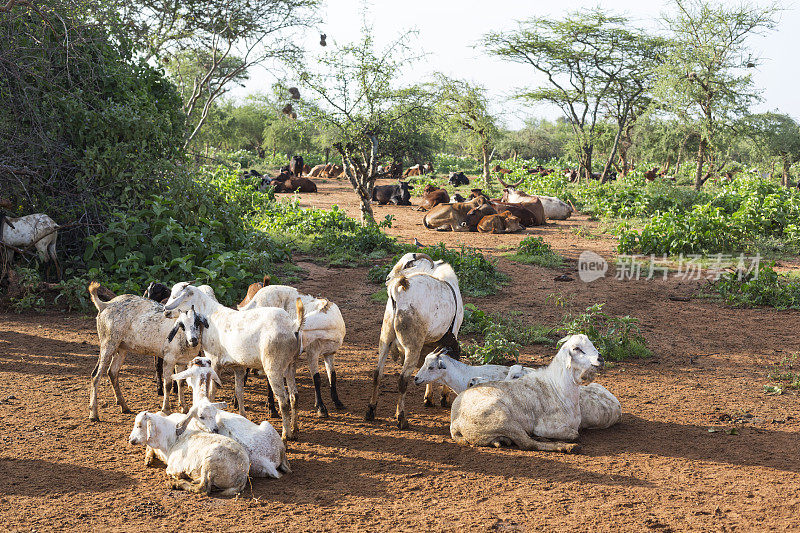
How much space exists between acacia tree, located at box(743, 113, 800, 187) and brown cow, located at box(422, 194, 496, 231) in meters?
12.1

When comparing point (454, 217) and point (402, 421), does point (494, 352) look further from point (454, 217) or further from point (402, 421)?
point (454, 217)

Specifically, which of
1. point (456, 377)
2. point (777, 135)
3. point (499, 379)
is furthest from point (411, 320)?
point (777, 135)

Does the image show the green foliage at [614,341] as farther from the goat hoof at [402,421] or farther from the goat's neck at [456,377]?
the goat hoof at [402,421]

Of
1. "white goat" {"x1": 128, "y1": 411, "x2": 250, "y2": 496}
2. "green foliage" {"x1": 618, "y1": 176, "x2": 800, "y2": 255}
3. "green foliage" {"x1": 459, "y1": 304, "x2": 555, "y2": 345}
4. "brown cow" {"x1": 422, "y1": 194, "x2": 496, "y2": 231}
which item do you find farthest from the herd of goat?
"brown cow" {"x1": 422, "y1": 194, "x2": 496, "y2": 231}

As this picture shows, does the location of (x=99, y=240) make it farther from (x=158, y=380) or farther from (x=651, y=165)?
(x=651, y=165)

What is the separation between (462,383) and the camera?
641 cm

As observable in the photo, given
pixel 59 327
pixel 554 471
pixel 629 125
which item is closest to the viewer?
pixel 554 471

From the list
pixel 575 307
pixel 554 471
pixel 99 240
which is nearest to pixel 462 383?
pixel 554 471

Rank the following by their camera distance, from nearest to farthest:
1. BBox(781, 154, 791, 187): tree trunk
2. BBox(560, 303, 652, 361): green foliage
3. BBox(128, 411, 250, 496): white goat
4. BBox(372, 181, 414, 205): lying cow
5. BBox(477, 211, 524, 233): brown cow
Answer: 1. BBox(128, 411, 250, 496): white goat
2. BBox(560, 303, 652, 361): green foliage
3. BBox(477, 211, 524, 233): brown cow
4. BBox(372, 181, 414, 205): lying cow
5. BBox(781, 154, 791, 187): tree trunk

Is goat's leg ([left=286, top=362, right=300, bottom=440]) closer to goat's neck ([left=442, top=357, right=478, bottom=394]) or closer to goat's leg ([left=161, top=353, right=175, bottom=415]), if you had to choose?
goat's leg ([left=161, top=353, right=175, bottom=415])

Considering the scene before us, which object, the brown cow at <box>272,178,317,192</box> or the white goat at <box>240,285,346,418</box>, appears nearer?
the white goat at <box>240,285,346,418</box>

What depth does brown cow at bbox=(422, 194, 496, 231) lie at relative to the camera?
18.2 m

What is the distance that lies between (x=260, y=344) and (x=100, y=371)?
1.81m

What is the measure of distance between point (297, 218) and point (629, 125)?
20.4 meters
